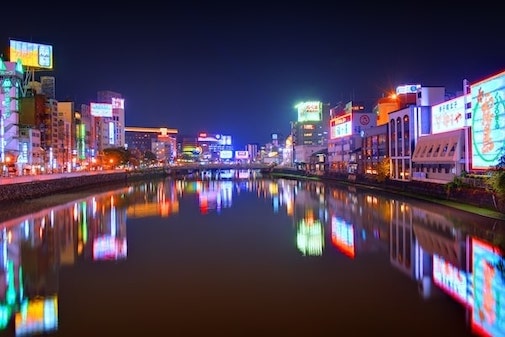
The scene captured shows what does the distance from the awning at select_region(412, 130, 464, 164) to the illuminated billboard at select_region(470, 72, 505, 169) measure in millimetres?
3790

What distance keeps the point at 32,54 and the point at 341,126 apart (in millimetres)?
49797

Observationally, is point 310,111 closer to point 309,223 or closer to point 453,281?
point 309,223

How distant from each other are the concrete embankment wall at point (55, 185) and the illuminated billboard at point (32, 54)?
53.0 feet

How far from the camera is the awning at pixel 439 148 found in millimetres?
40769

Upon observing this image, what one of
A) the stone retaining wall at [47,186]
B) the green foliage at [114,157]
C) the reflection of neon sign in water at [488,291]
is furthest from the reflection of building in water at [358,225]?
the green foliage at [114,157]

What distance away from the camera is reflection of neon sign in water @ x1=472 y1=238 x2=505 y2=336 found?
1128cm

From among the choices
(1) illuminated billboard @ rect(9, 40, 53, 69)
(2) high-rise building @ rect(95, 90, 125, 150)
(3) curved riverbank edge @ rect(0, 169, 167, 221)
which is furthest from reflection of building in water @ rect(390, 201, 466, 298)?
(2) high-rise building @ rect(95, 90, 125, 150)

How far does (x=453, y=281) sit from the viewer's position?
15.1 metres

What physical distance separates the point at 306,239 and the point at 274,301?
10433 mm

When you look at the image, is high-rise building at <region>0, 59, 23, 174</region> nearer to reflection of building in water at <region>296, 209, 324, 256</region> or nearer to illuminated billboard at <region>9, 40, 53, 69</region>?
illuminated billboard at <region>9, 40, 53, 69</region>

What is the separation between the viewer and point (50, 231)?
26.1m

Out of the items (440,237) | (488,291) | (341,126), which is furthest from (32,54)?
A: (488,291)

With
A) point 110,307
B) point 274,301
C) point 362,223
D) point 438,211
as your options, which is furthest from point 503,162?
point 110,307

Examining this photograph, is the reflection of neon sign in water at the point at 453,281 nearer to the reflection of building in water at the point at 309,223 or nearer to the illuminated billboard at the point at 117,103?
the reflection of building in water at the point at 309,223
